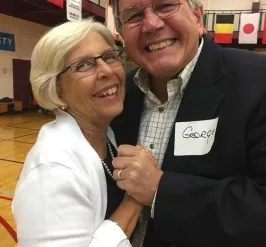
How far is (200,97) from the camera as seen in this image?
1.26 metres

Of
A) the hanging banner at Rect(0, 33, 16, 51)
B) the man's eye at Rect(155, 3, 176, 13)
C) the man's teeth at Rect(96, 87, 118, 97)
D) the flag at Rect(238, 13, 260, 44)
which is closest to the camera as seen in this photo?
the man's eye at Rect(155, 3, 176, 13)

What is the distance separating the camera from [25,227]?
1.04m

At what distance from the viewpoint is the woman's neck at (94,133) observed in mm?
1433

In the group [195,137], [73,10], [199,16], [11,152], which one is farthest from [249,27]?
[195,137]

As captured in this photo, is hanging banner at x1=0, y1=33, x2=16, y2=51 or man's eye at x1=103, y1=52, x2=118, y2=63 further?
hanging banner at x1=0, y1=33, x2=16, y2=51

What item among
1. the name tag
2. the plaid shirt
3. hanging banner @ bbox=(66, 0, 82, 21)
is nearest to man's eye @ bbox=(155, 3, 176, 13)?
the plaid shirt

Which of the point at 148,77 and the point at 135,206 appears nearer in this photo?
the point at 135,206

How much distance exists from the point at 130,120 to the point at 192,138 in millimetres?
428

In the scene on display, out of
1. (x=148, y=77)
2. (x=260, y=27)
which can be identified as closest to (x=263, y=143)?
(x=148, y=77)

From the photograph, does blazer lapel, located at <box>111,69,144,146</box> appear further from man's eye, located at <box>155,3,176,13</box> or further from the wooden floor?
the wooden floor

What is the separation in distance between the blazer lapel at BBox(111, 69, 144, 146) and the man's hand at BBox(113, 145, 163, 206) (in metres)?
0.31

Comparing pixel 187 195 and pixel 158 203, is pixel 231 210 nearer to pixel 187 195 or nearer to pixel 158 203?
pixel 187 195

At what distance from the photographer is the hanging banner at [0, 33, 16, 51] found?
9852 mm

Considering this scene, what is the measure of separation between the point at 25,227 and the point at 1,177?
3590mm
